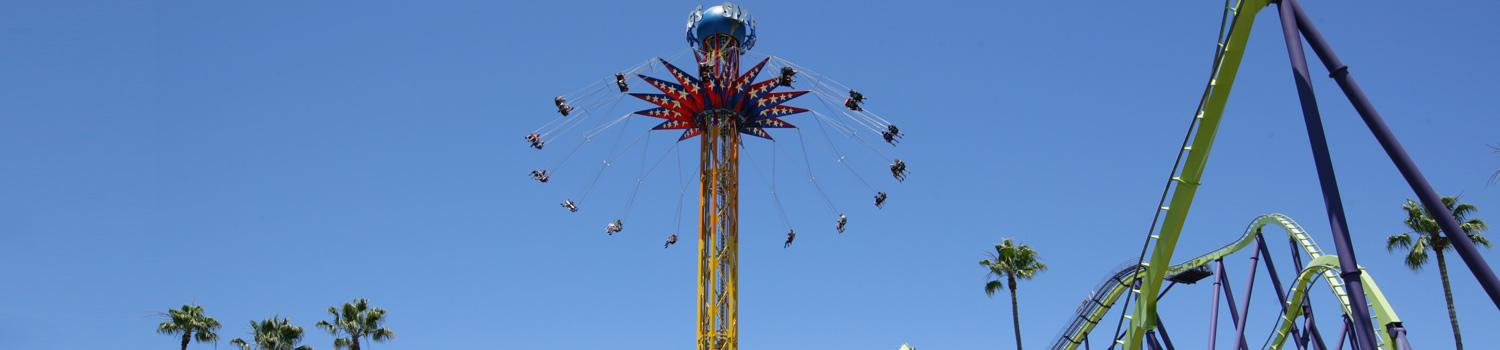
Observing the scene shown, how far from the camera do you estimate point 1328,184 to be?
16516mm

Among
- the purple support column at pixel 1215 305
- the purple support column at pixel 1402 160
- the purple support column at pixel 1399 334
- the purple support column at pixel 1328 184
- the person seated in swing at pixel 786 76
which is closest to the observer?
the purple support column at pixel 1402 160

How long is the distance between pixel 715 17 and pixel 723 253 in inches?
316

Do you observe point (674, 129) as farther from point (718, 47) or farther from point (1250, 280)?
point (1250, 280)

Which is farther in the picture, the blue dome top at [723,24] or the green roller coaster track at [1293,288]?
the blue dome top at [723,24]

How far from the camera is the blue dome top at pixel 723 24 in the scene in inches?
1640

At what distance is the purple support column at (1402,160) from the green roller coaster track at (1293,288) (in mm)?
7267

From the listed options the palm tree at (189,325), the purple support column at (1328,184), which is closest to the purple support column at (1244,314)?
the purple support column at (1328,184)

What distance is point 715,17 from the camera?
41656mm

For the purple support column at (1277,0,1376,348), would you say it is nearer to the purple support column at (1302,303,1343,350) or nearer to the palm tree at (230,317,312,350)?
the purple support column at (1302,303,1343,350)

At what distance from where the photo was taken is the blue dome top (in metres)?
41.7

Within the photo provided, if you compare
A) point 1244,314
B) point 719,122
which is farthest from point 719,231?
point 1244,314

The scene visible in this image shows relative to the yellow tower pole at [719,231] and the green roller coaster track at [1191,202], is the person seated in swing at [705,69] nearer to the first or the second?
the yellow tower pole at [719,231]

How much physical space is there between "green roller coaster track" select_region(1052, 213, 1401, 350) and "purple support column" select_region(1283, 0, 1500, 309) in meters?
7.27

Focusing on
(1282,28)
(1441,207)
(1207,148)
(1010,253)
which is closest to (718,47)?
(1010,253)
